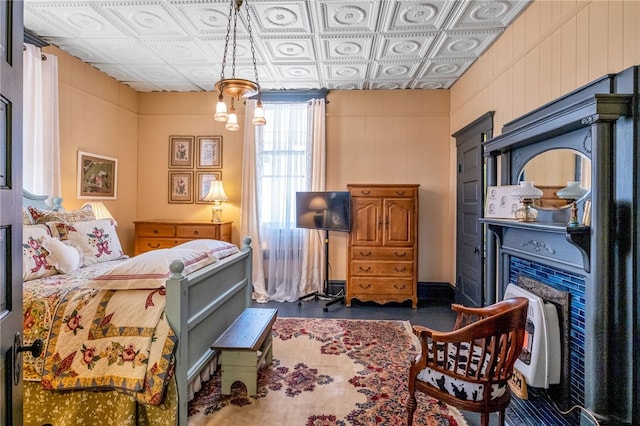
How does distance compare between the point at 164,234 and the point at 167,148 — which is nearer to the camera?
the point at 164,234

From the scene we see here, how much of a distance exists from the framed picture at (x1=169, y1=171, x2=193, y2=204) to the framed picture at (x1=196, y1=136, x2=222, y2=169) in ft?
0.93

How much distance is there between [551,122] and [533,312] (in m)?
1.23

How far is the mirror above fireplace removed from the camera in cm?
199

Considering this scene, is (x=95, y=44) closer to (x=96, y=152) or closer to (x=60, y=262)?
(x=96, y=152)

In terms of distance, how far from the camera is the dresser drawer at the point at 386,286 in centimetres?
442

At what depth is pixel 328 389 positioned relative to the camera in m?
2.45

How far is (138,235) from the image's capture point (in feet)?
14.7

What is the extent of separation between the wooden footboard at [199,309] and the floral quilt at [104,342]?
0.28ft

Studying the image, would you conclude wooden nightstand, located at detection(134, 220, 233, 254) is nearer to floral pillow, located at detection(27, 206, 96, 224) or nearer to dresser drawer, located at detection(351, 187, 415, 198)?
floral pillow, located at detection(27, 206, 96, 224)

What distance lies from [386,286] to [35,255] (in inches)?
145

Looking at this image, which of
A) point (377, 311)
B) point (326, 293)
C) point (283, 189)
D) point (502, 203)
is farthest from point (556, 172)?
point (283, 189)

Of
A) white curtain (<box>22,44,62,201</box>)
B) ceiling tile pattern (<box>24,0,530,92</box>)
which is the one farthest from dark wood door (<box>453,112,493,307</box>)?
white curtain (<box>22,44,62,201</box>)

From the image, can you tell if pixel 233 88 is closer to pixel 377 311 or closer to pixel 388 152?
pixel 388 152

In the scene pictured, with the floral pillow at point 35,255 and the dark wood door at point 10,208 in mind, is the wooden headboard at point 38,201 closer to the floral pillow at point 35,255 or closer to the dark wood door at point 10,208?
the floral pillow at point 35,255
